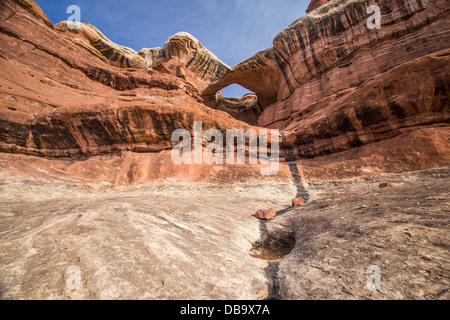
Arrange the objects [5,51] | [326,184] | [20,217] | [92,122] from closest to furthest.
A: [20,217]
[326,184]
[92,122]
[5,51]

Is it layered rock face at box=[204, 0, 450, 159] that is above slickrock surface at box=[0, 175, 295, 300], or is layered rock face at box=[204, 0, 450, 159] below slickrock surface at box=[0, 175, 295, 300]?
above

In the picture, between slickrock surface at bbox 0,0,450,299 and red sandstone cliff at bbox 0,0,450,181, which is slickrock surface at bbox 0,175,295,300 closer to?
slickrock surface at bbox 0,0,450,299

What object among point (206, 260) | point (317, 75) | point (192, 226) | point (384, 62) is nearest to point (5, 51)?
point (192, 226)

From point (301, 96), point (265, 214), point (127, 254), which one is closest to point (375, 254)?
point (127, 254)

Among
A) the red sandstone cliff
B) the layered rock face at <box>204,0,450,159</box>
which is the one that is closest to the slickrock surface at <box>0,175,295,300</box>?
the red sandstone cliff

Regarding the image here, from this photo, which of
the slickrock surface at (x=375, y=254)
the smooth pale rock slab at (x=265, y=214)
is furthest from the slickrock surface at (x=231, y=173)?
the smooth pale rock slab at (x=265, y=214)

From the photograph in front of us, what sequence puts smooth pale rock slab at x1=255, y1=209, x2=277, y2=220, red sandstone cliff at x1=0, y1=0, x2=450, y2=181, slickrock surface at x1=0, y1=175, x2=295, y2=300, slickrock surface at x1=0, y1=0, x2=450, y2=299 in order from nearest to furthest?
slickrock surface at x1=0, y1=175, x2=295, y2=300 → slickrock surface at x1=0, y1=0, x2=450, y2=299 → smooth pale rock slab at x1=255, y1=209, x2=277, y2=220 → red sandstone cliff at x1=0, y1=0, x2=450, y2=181

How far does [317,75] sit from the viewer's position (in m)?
20.9

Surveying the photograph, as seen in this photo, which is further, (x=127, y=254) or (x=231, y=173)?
(x=231, y=173)

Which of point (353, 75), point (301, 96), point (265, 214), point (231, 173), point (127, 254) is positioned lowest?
point (127, 254)

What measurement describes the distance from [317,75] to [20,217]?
24.7 metres

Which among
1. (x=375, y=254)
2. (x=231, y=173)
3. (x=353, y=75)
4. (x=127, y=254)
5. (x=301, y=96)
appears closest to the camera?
(x=375, y=254)

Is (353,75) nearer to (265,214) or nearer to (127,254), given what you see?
(265,214)
